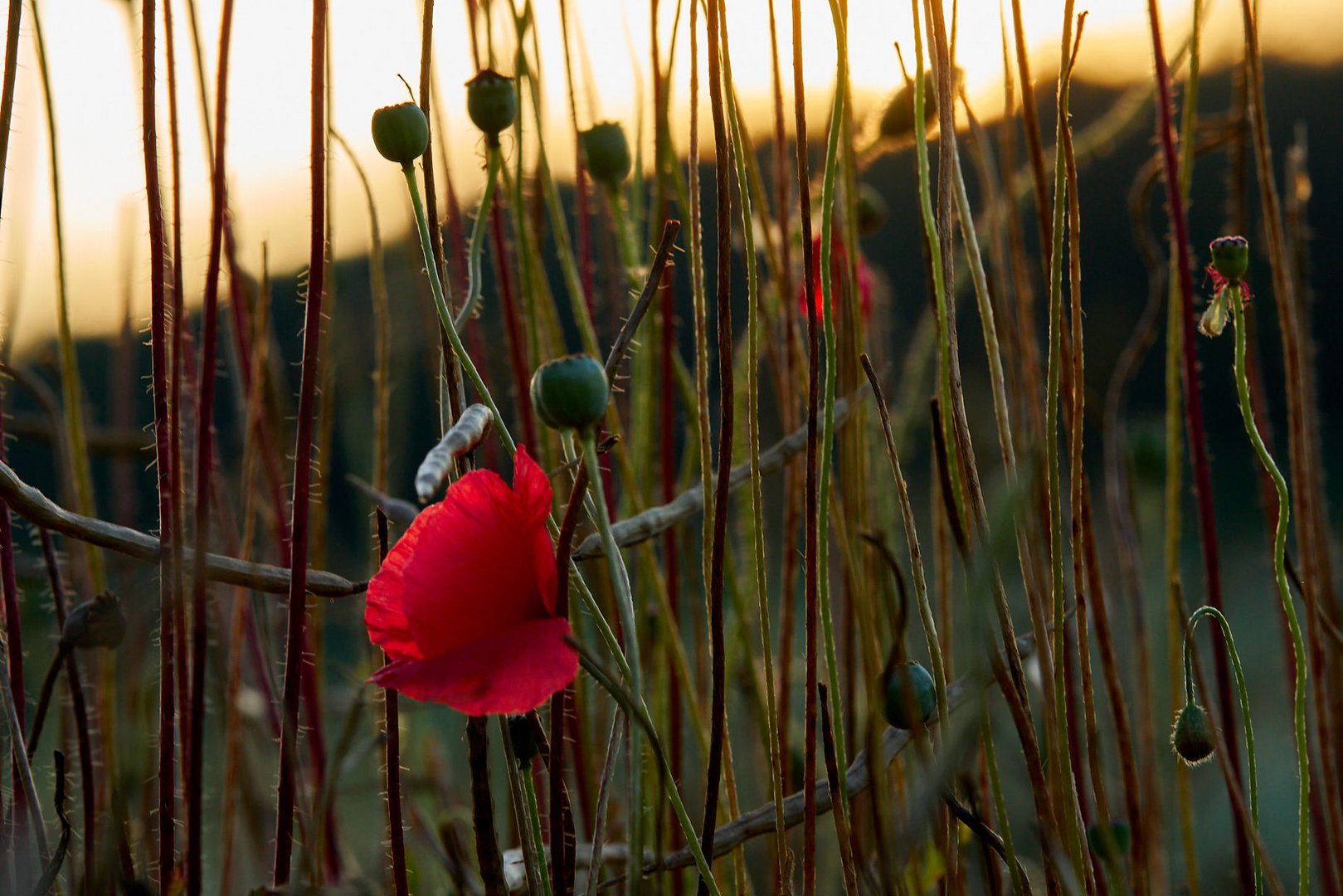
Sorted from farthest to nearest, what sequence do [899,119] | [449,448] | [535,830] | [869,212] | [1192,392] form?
[869,212], [899,119], [1192,392], [535,830], [449,448]

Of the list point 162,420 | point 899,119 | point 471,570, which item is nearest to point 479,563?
point 471,570

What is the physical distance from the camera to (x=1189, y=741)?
1.40ft

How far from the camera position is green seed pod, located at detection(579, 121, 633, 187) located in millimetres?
584

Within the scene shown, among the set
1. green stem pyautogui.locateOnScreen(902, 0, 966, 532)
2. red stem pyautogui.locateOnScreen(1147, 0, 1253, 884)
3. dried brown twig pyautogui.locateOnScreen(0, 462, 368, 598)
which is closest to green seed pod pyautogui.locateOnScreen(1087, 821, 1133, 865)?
red stem pyautogui.locateOnScreen(1147, 0, 1253, 884)

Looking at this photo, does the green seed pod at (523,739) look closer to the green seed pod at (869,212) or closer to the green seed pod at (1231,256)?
the green seed pod at (1231,256)

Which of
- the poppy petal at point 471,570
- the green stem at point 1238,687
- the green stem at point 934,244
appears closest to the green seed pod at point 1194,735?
the green stem at point 1238,687

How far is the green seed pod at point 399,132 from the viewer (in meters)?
0.36

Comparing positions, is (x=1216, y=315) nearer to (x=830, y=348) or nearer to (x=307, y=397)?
(x=830, y=348)

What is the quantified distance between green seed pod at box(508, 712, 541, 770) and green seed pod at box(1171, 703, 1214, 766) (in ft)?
0.68

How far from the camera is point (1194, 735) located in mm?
426

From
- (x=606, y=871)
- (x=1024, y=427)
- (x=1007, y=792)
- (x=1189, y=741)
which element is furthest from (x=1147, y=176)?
(x=1007, y=792)

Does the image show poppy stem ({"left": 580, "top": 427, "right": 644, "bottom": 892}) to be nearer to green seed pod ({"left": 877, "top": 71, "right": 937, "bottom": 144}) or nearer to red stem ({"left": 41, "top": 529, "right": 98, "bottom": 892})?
red stem ({"left": 41, "top": 529, "right": 98, "bottom": 892})

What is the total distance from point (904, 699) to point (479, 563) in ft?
0.40

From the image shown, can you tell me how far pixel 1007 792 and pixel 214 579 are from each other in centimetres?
83
